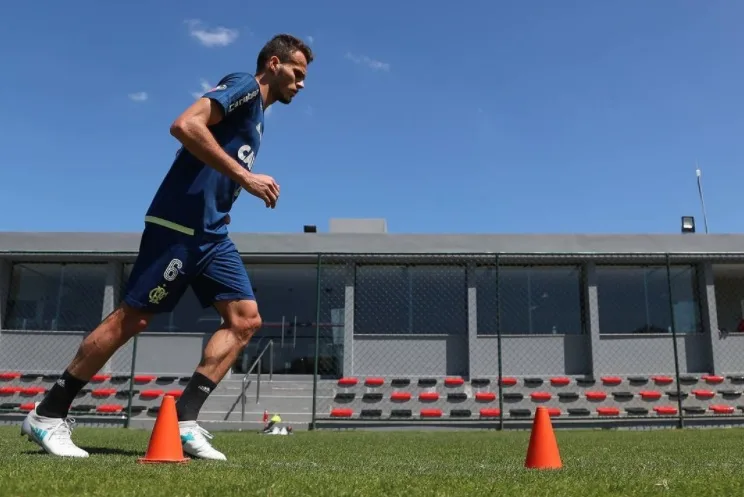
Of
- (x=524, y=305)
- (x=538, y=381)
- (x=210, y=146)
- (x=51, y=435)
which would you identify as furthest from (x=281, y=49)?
(x=524, y=305)

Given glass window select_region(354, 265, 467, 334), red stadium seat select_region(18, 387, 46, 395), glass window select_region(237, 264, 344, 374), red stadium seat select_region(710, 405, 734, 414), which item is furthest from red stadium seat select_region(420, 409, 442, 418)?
red stadium seat select_region(18, 387, 46, 395)

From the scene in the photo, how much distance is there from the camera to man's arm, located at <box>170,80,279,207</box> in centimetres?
290

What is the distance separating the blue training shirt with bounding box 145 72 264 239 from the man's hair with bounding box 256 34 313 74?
242 mm

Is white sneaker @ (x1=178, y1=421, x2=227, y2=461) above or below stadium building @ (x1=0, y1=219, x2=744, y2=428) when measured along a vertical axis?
below

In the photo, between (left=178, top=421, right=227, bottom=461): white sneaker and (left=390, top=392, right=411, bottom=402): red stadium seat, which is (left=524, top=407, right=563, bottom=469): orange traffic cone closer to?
(left=178, top=421, right=227, bottom=461): white sneaker

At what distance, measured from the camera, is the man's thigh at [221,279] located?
10.8 ft

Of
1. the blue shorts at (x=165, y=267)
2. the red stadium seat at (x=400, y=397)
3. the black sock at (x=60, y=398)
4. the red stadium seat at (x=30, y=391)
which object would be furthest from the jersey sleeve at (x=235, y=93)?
the red stadium seat at (x=30, y=391)

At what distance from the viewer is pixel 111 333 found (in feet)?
10.2

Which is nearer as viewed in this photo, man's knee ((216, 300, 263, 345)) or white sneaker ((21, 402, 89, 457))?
white sneaker ((21, 402, 89, 457))

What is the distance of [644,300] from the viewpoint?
16406 mm

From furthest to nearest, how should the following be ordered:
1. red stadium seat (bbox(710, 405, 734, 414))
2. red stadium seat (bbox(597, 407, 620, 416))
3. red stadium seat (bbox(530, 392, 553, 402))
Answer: red stadium seat (bbox(530, 392, 553, 402))
red stadium seat (bbox(710, 405, 734, 414))
red stadium seat (bbox(597, 407, 620, 416))

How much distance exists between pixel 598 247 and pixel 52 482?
1529 centimetres

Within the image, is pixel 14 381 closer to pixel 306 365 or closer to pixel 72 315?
pixel 72 315

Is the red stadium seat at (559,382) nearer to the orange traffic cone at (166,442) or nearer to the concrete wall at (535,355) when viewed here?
the concrete wall at (535,355)
